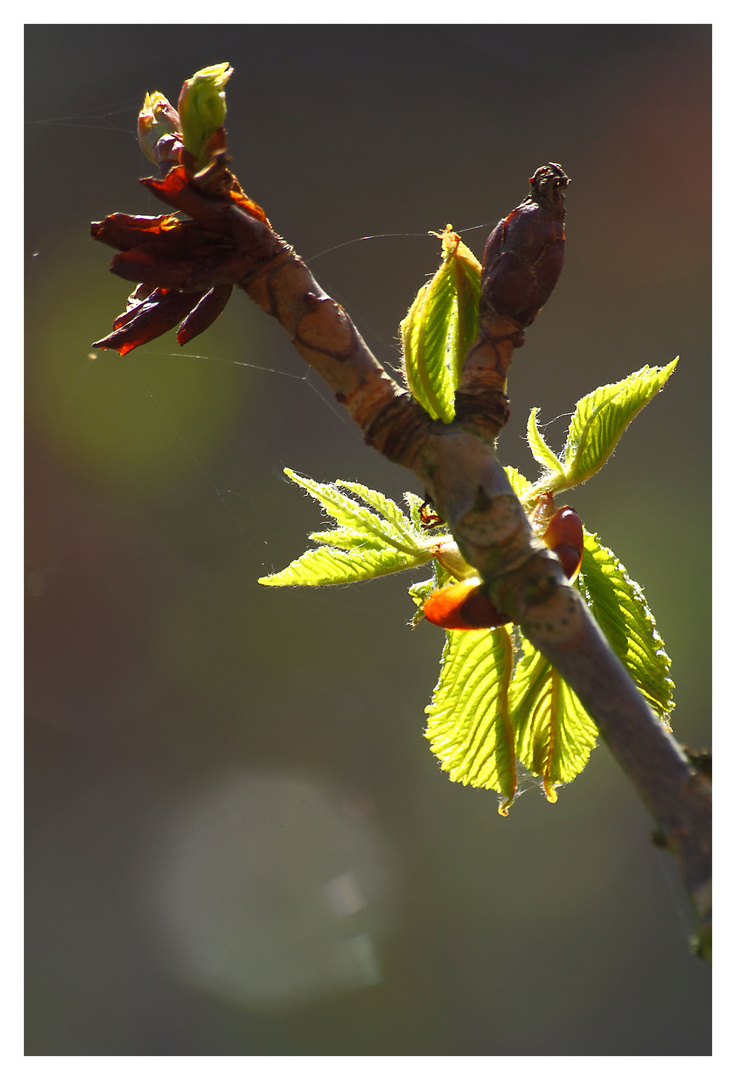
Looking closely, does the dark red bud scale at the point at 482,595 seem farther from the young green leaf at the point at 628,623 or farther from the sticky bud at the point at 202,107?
the sticky bud at the point at 202,107

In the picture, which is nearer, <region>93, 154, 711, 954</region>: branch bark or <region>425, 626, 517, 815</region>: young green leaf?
<region>93, 154, 711, 954</region>: branch bark

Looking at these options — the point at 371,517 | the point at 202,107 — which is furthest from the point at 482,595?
the point at 202,107

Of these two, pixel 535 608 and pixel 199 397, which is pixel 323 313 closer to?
pixel 535 608

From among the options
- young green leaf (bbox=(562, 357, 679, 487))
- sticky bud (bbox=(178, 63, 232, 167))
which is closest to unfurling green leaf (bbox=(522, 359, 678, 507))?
young green leaf (bbox=(562, 357, 679, 487))

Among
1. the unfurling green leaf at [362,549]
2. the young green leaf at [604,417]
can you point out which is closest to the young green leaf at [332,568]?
the unfurling green leaf at [362,549]

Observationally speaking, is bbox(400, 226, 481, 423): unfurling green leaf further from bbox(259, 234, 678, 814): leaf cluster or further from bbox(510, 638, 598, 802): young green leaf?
bbox(510, 638, 598, 802): young green leaf

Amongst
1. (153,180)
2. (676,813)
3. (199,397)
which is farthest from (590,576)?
(199,397)
